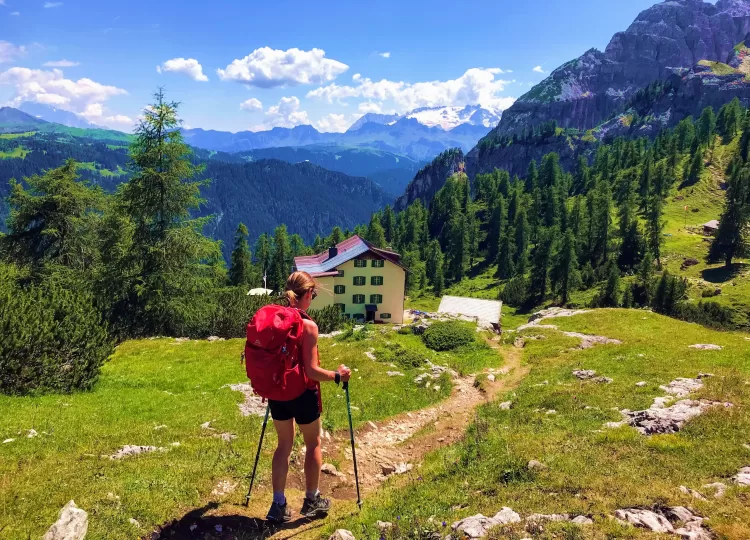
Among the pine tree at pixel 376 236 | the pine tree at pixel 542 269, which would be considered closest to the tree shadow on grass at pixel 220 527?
the pine tree at pixel 542 269

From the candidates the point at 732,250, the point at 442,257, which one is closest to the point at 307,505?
the point at 732,250

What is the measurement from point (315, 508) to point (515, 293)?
96.5 m

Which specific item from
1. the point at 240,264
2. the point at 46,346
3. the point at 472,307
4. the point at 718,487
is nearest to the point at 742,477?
the point at 718,487

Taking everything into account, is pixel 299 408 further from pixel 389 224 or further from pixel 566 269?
pixel 389 224

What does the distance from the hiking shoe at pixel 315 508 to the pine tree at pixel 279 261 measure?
360 feet

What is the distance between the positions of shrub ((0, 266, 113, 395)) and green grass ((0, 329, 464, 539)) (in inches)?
43.4

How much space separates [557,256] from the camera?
9169 centimetres

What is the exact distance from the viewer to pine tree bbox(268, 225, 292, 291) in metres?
116

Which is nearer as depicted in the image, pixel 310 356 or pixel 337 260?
pixel 310 356

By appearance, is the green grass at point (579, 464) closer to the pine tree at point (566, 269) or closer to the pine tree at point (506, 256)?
the pine tree at point (566, 269)

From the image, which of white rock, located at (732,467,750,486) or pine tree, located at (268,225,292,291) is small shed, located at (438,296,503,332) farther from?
pine tree, located at (268,225,292,291)

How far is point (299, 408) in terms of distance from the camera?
281 inches

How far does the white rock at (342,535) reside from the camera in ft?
21.7

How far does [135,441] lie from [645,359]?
2093 centimetres
